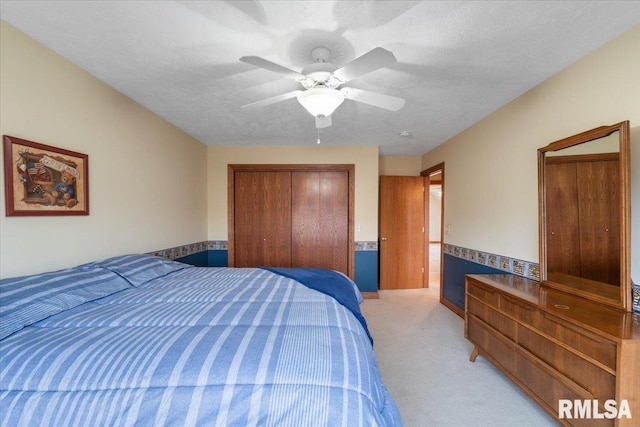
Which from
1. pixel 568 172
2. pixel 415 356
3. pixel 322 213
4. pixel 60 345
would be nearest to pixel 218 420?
pixel 60 345

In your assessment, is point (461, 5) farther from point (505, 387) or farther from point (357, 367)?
point (505, 387)

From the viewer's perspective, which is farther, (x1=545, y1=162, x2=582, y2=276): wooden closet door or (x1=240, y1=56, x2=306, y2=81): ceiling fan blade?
(x1=545, y1=162, x2=582, y2=276): wooden closet door

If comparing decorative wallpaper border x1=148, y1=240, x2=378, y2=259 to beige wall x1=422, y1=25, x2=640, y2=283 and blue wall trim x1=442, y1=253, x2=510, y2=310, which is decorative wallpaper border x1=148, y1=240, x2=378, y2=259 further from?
beige wall x1=422, y1=25, x2=640, y2=283

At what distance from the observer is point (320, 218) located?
→ 4090 millimetres

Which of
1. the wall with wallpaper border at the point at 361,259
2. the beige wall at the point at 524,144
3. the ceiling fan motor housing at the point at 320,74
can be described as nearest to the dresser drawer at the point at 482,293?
the beige wall at the point at 524,144

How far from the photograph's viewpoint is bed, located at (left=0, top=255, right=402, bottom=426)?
2.66 ft

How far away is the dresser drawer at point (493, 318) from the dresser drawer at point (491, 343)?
0.04 metres

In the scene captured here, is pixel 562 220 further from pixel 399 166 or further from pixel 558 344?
pixel 399 166

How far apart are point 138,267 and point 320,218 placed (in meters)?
2.55

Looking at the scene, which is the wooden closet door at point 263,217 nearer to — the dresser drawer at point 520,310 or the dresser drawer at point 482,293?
the dresser drawer at point 482,293

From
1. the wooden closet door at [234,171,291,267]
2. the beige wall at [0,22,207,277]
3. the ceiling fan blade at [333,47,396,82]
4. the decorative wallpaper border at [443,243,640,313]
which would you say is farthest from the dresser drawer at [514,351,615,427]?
the beige wall at [0,22,207,277]

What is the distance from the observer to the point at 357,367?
0.96 metres

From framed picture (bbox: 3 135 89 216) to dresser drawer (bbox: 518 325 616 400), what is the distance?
3.29m

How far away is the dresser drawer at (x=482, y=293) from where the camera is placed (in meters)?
2.00
